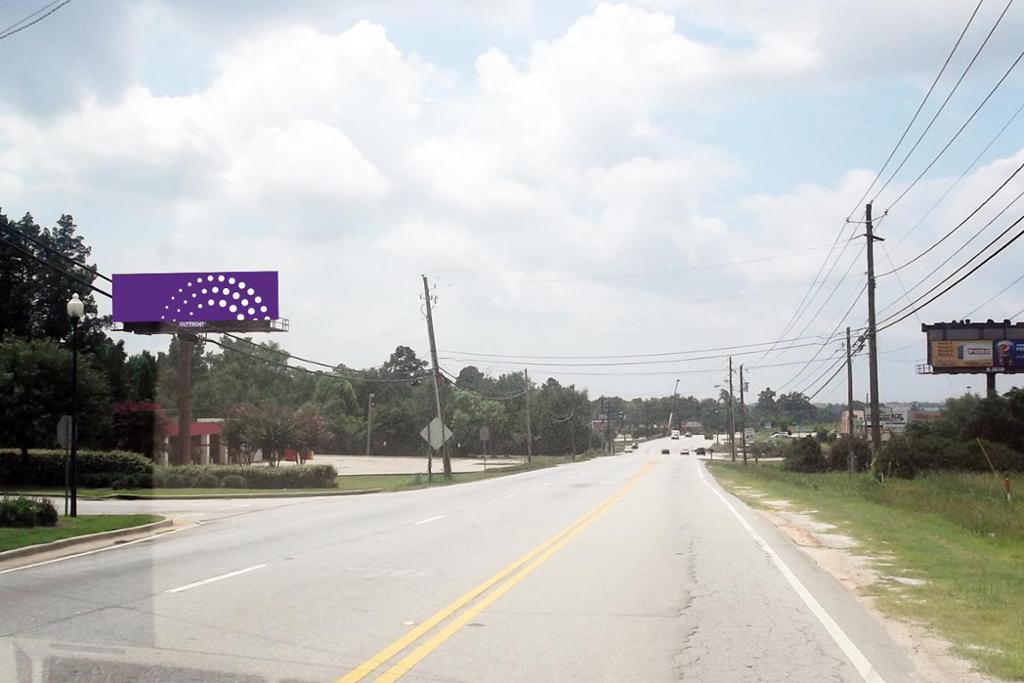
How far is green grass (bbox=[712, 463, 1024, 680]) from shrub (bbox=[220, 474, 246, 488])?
71.2 ft

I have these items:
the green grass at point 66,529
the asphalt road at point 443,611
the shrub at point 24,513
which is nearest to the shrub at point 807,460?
the asphalt road at point 443,611

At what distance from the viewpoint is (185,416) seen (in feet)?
175

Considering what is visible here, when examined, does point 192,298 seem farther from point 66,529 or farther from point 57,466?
point 66,529

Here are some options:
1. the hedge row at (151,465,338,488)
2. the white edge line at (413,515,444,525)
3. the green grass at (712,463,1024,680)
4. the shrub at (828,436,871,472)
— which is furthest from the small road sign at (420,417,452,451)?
the shrub at (828,436,871,472)

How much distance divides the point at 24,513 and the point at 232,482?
950 inches

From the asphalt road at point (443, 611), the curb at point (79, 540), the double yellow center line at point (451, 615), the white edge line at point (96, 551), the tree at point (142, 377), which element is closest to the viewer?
the double yellow center line at point (451, 615)

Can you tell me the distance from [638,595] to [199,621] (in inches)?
200

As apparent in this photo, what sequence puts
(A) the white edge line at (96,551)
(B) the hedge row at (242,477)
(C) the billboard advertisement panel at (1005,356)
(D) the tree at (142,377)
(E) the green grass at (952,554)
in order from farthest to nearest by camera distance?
1. (C) the billboard advertisement panel at (1005,356)
2. (D) the tree at (142,377)
3. (B) the hedge row at (242,477)
4. (A) the white edge line at (96,551)
5. (E) the green grass at (952,554)

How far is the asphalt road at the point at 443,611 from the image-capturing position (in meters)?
8.39

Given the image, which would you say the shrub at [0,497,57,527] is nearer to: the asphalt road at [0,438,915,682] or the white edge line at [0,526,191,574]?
the white edge line at [0,526,191,574]

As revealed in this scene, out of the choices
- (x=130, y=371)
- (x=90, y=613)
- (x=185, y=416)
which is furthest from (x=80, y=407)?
(x=90, y=613)

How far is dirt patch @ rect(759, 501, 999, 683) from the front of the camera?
27.6 feet

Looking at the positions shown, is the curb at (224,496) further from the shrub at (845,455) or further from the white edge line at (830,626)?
the shrub at (845,455)

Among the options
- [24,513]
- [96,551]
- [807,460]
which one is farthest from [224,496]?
[807,460]
